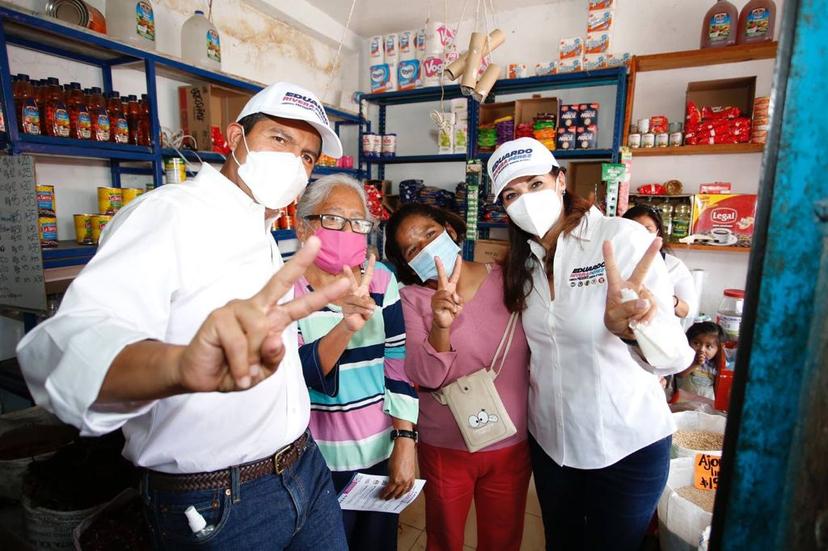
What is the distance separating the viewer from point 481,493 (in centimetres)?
164

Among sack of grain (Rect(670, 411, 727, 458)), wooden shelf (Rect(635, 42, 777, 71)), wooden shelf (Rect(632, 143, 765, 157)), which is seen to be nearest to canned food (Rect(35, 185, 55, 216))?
sack of grain (Rect(670, 411, 727, 458))

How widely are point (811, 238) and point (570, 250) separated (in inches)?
37.3

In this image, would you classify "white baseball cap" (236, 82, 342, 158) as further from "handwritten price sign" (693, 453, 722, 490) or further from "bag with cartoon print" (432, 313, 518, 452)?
"handwritten price sign" (693, 453, 722, 490)

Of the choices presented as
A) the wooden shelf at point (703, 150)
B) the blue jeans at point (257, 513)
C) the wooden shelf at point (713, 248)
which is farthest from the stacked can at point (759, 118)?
the blue jeans at point (257, 513)

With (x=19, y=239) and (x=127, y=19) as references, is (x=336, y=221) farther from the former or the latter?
(x=127, y=19)

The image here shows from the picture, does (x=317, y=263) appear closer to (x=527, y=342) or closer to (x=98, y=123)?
(x=527, y=342)

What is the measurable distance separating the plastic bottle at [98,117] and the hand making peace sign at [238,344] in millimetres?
2364

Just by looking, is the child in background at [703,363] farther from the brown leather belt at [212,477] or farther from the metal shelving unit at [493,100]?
the brown leather belt at [212,477]

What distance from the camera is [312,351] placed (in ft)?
4.26

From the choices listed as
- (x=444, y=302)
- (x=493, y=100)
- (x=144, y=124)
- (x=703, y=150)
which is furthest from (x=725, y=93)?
(x=144, y=124)

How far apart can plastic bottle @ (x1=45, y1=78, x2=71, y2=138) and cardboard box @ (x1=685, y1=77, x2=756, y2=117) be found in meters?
4.09

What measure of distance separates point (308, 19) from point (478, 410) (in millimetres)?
4170

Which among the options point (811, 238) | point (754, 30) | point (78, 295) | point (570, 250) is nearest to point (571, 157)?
point (754, 30)

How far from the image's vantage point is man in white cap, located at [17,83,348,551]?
581 mm
